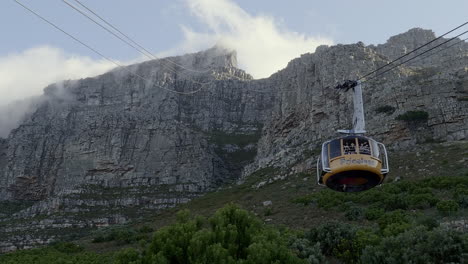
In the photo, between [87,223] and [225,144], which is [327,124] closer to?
[87,223]

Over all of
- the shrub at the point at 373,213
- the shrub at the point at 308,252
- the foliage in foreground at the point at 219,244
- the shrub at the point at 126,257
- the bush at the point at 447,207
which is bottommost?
the shrub at the point at 308,252

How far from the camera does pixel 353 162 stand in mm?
15125

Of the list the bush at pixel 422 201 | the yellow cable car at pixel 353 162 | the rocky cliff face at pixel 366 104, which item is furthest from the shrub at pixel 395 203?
the rocky cliff face at pixel 366 104

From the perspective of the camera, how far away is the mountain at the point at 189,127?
194 feet

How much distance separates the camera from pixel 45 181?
115 metres

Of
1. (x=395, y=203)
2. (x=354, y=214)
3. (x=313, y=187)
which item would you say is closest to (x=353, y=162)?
(x=354, y=214)

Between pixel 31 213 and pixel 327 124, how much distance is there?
58414 mm

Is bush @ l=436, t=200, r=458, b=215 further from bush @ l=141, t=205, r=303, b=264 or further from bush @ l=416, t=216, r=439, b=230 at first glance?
bush @ l=141, t=205, r=303, b=264

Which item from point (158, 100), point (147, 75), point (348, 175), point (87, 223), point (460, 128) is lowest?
point (87, 223)

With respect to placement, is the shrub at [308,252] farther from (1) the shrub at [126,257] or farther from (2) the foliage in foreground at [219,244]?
(1) the shrub at [126,257]

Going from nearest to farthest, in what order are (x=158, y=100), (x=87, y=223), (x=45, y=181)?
(x=87, y=223) < (x=45, y=181) < (x=158, y=100)

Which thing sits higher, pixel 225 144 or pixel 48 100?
pixel 48 100

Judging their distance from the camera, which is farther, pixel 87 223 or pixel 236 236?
pixel 87 223

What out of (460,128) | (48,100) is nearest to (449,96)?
(460,128)
